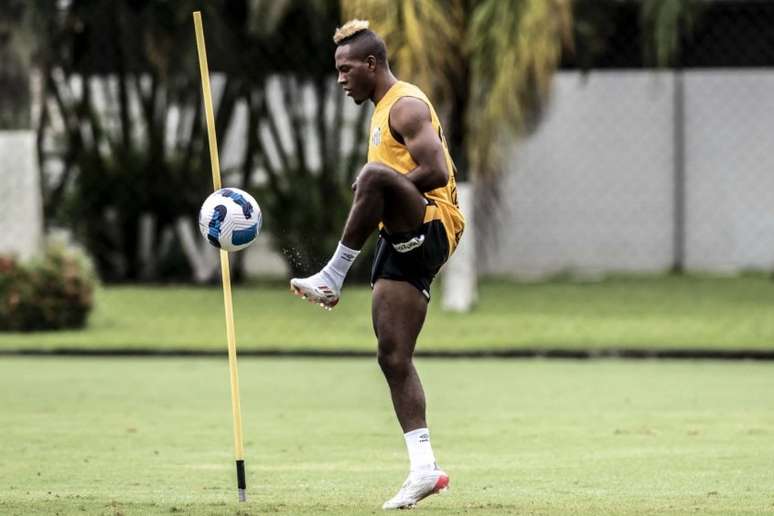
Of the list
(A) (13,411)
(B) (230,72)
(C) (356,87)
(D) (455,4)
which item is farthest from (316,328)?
(C) (356,87)

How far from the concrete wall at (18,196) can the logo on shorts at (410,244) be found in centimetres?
1256

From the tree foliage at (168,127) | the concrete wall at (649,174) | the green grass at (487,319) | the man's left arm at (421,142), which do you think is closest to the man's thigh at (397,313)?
the man's left arm at (421,142)

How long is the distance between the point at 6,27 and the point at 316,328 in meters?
6.50

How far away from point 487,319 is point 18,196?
210 inches

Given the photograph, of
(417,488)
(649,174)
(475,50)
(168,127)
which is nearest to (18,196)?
(168,127)

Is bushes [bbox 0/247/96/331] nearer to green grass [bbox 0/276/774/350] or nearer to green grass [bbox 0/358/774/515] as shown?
green grass [bbox 0/276/774/350]

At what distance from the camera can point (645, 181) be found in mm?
24594

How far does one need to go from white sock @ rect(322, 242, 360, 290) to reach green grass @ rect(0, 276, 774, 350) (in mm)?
9610

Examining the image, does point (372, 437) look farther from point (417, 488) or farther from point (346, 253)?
point (346, 253)

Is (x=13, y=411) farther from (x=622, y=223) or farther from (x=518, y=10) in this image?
(x=622, y=223)

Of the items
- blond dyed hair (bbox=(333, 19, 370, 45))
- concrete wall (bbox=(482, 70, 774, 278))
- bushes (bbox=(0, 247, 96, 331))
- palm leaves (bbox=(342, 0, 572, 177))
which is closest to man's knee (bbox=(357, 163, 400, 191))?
blond dyed hair (bbox=(333, 19, 370, 45))

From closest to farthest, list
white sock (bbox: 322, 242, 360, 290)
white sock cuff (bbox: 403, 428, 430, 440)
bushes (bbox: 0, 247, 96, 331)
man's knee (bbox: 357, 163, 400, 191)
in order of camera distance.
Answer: man's knee (bbox: 357, 163, 400, 191)
white sock (bbox: 322, 242, 360, 290)
white sock cuff (bbox: 403, 428, 430, 440)
bushes (bbox: 0, 247, 96, 331)

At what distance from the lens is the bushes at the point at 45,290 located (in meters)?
18.4

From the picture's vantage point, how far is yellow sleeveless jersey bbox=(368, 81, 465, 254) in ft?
25.8
